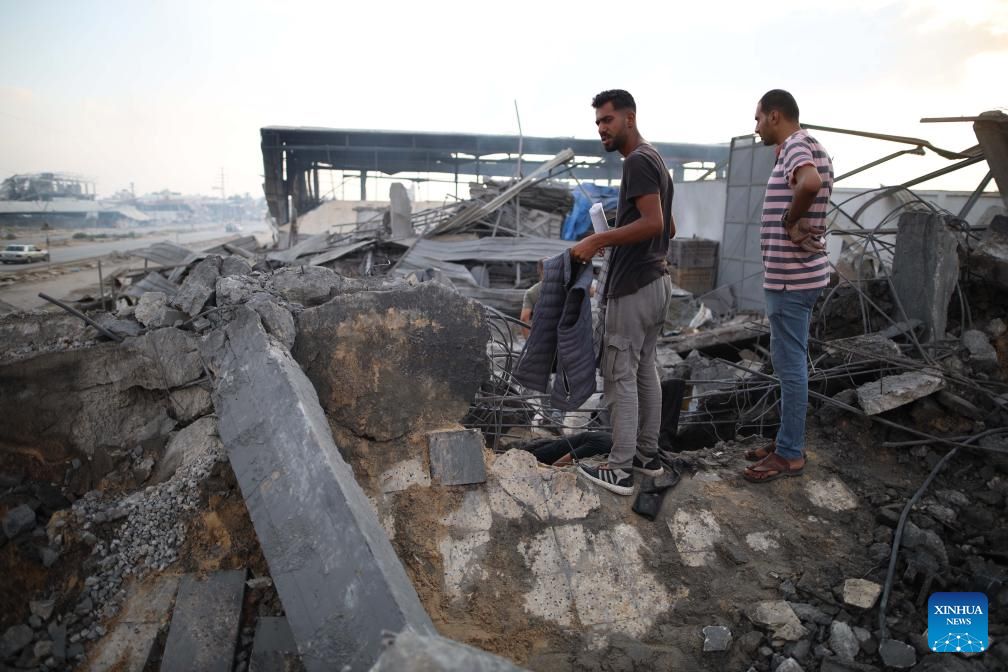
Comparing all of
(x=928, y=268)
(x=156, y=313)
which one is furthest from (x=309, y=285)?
(x=928, y=268)

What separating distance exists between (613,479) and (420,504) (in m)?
0.96

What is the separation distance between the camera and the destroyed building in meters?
2.28

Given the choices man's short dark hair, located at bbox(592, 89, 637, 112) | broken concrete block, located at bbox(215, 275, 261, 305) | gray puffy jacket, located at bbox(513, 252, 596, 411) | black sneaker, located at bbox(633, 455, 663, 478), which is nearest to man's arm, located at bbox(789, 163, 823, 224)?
man's short dark hair, located at bbox(592, 89, 637, 112)

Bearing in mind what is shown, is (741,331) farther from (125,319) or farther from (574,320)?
(125,319)

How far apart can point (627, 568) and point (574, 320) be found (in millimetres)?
1188

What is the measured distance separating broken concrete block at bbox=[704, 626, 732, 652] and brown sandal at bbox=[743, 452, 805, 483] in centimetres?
94

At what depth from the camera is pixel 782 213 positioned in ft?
10.1

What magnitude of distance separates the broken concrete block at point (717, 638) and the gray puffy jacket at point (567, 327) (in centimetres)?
113

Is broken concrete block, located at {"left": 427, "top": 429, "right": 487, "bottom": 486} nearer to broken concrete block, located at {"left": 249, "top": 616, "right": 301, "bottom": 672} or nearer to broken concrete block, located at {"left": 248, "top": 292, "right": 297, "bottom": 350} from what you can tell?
broken concrete block, located at {"left": 248, "top": 292, "right": 297, "bottom": 350}

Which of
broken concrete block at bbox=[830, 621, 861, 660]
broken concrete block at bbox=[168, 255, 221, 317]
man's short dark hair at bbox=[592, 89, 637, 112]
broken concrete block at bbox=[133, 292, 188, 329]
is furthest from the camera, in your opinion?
broken concrete block at bbox=[168, 255, 221, 317]

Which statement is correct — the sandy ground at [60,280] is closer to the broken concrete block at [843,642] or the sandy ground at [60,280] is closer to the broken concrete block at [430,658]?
the broken concrete block at [430,658]

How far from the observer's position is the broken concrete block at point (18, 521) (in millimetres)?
2579

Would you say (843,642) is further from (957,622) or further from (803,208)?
(803,208)

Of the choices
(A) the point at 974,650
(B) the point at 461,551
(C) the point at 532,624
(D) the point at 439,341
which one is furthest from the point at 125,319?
(A) the point at 974,650
